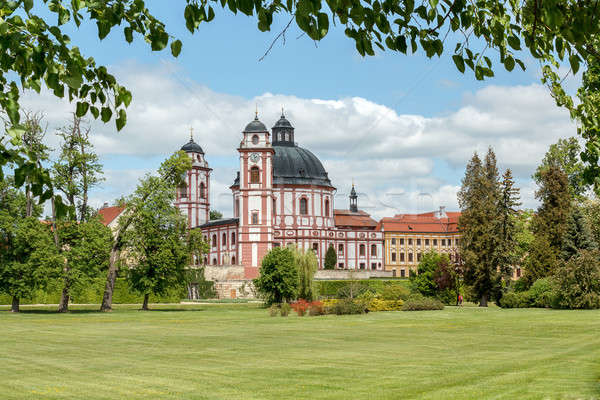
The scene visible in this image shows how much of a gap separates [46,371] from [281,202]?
77363 millimetres

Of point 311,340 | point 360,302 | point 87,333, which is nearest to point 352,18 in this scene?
point 311,340

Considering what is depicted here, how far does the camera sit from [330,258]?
91562mm

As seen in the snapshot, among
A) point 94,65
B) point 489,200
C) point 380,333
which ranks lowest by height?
point 380,333

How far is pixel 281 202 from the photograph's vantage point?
302 feet

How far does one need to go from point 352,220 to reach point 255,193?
23.7 m

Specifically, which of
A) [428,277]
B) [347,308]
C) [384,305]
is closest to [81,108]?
[347,308]

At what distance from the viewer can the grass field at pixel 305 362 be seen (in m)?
11.9

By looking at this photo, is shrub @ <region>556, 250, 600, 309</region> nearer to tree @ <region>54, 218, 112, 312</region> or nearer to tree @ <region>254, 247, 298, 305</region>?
tree @ <region>254, 247, 298, 305</region>

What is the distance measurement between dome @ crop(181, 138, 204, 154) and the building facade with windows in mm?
28650

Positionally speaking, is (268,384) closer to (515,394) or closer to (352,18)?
(515,394)

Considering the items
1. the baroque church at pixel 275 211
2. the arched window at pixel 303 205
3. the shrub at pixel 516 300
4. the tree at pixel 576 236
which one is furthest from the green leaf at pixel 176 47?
the arched window at pixel 303 205

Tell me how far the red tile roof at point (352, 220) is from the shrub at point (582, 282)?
59972 mm

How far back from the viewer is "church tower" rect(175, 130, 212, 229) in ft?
319

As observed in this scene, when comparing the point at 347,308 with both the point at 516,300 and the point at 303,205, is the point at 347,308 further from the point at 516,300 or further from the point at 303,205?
the point at 303,205
